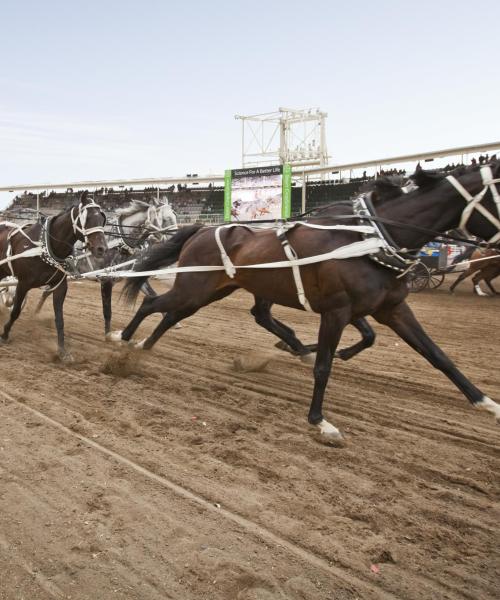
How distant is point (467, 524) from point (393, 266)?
201 cm

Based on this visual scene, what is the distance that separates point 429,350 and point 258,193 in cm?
1992

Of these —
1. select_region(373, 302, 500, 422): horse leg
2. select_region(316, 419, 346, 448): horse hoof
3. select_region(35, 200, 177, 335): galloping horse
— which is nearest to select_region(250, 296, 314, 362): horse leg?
select_region(373, 302, 500, 422): horse leg

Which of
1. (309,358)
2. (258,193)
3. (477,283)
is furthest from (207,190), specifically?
(309,358)

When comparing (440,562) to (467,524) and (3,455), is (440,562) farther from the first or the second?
(3,455)

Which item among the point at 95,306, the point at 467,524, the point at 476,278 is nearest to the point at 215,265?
the point at 467,524

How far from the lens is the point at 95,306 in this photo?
1254cm

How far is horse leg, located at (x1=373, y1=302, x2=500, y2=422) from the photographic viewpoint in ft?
14.0

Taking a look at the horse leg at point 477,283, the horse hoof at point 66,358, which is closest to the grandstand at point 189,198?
the horse leg at point 477,283

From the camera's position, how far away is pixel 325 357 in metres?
4.57

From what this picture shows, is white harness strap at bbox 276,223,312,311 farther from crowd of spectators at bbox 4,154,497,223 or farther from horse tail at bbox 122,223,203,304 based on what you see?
crowd of spectators at bbox 4,154,497,223

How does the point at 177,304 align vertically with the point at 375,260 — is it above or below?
below

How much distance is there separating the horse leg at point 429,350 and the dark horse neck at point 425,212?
0.61 meters

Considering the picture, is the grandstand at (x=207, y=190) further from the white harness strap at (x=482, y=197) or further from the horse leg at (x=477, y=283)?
the white harness strap at (x=482, y=197)

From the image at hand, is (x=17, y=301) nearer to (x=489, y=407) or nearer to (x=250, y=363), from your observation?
(x=250, y=363)
